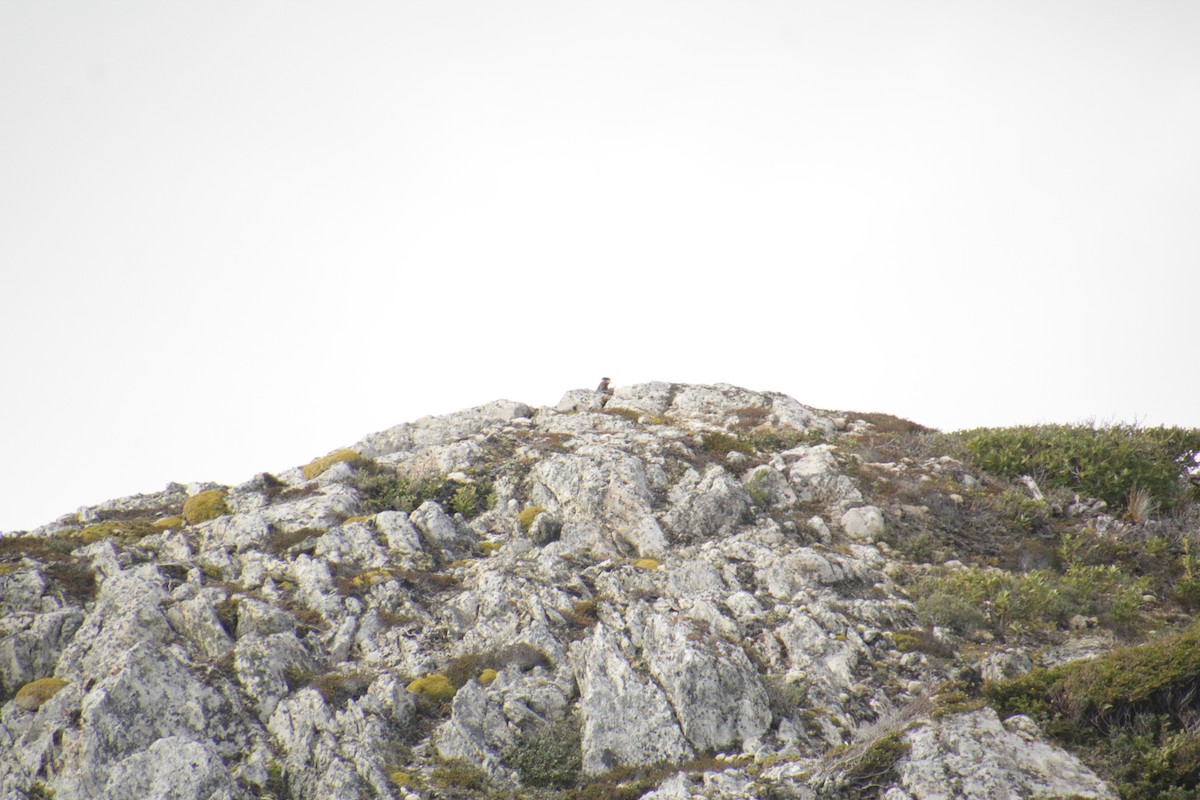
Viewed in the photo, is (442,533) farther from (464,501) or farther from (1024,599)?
(1024,599)

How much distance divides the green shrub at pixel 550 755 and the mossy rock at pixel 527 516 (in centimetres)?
779

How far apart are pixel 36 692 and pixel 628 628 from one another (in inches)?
520

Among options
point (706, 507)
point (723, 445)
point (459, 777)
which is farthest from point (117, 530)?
point (723, 445)

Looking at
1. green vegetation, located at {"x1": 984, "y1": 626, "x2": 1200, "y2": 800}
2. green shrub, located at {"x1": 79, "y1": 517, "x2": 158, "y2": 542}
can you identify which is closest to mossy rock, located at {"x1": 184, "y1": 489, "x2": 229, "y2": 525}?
green shrub, located at {"x1": 79, "y1": 517, "x2": 158, "y2": 542}

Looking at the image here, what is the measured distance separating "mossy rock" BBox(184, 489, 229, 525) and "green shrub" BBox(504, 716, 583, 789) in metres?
14.8

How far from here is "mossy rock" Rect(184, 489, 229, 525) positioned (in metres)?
23.5

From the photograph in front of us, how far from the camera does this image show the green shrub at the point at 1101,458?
22.6m

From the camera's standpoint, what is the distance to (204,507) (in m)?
23.9

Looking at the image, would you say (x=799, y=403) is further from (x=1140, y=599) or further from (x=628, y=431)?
(x=1140, y=599)

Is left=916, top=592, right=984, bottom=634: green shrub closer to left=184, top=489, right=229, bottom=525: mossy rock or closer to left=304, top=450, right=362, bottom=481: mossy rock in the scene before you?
left=304, top=450, right=362, bottom=481: mossy rock

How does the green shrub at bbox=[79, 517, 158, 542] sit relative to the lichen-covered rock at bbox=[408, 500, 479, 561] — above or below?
above

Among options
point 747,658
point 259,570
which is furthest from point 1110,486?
point 259,570

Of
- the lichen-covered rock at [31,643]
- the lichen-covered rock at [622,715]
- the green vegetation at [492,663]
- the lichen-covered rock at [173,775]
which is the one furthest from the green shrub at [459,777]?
the lichen-covered rock at [31,643]

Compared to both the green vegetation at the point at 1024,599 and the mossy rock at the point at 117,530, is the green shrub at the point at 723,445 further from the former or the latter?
the mossy rock at the point at 117,530
